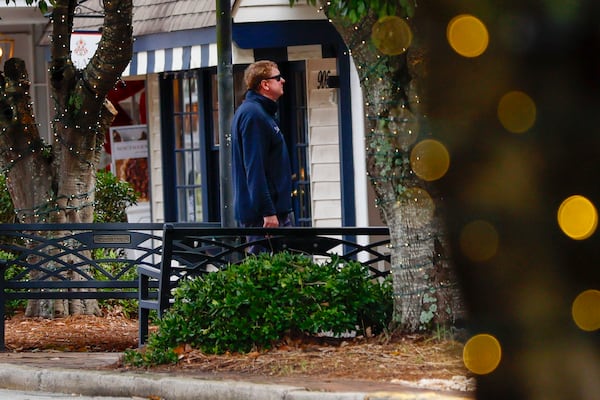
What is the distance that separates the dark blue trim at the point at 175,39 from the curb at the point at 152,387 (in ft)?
23.7

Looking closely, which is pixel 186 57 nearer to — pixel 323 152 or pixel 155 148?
pixel 323 152

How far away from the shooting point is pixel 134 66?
15.9 meters

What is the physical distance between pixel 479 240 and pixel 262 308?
599cm

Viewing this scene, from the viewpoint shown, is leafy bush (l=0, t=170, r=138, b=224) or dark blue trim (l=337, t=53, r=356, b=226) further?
dark blue trim (l=337, t=53, r=356, b=226)

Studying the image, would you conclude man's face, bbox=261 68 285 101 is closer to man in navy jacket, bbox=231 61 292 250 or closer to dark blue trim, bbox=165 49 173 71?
man in navy jacket, bbox=231 61 292 250

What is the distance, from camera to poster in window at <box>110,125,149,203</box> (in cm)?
1814

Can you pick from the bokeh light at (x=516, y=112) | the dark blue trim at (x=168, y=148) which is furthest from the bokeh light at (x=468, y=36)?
the dark blue trim at (x=168, y=148)

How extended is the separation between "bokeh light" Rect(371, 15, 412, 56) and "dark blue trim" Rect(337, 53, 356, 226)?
6.79 meters

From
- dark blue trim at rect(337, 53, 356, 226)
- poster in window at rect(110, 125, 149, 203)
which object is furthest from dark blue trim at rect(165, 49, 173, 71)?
poster in window at rect(110, 125, 149, 203)

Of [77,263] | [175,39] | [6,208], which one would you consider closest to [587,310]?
[77,263]

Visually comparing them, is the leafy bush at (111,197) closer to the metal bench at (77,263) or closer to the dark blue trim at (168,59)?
the dark blue trim at (168,59)

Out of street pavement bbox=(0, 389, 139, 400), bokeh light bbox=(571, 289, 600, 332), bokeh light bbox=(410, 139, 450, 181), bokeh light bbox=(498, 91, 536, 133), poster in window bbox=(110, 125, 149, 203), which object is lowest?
street pavement bbox=(0, 389, 139, 400)

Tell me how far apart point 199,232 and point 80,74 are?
11.1ft

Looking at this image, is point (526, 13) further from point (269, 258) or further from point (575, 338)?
point (269, 258)
